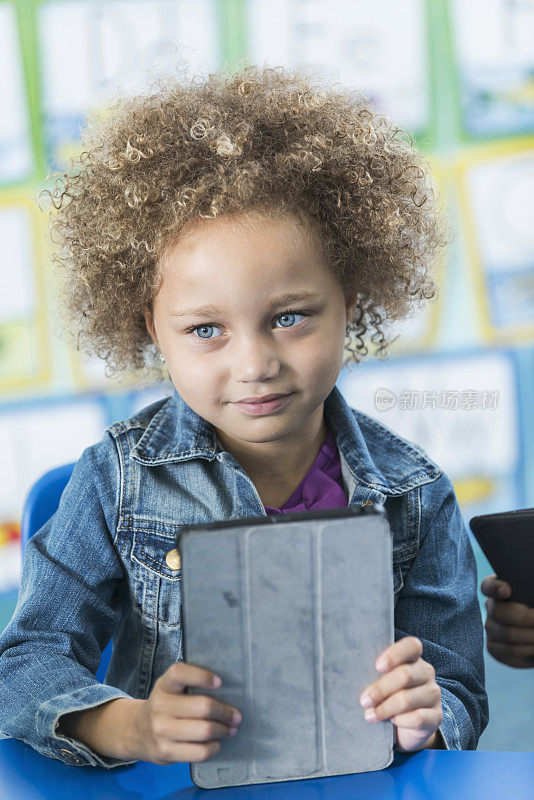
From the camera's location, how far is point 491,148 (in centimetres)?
233

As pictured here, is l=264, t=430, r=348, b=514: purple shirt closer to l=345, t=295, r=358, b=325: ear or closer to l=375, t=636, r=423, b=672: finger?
l=345, t=295, r=358, b=325: ear

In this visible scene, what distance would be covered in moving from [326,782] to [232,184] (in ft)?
1.59

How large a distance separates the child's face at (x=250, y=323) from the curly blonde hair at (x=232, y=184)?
30 millimetres

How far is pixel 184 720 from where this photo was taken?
0.60 m

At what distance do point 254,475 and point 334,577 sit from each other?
0.36 metres

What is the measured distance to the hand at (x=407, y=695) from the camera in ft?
1.98

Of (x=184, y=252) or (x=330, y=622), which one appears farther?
(x=184, y=252)

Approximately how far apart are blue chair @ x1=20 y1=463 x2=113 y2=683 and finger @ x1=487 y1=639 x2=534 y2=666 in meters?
0.41

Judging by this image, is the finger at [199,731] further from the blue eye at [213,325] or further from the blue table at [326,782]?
the blue eye at [213,325]

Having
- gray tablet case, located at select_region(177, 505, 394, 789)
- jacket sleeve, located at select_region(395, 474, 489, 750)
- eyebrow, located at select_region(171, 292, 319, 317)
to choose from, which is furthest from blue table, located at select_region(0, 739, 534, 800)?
eyebrow, located at select_region(171, 292, 319, 317)

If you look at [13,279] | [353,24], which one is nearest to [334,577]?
[13,279]

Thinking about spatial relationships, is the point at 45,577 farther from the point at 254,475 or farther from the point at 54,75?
the point at 54,75

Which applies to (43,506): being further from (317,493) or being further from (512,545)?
(512,545)

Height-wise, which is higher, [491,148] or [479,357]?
[491,148]
